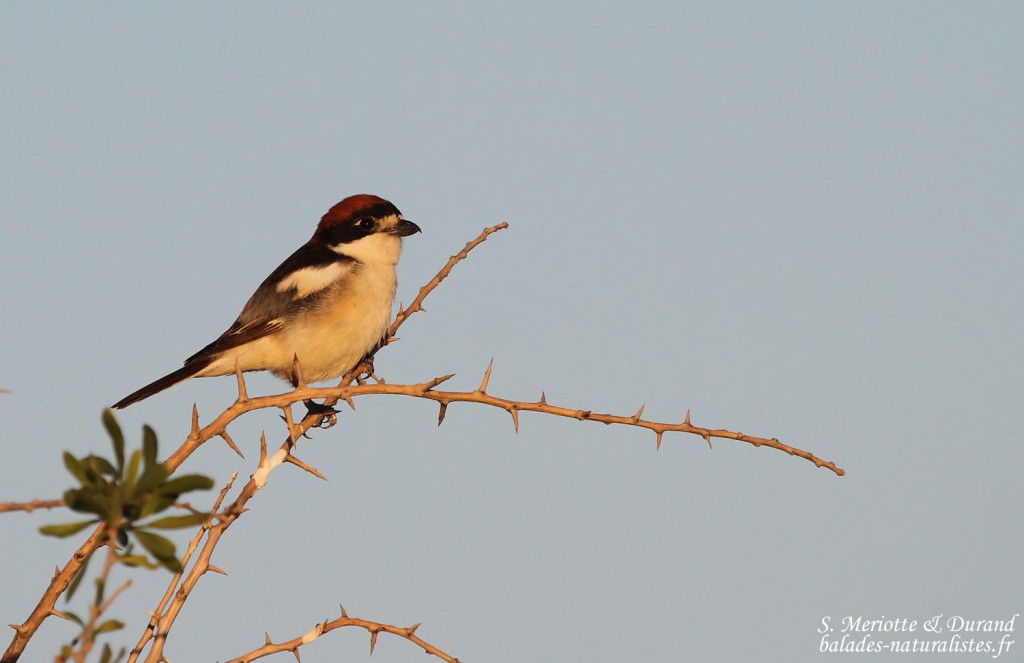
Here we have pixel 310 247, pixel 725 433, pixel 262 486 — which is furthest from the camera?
pixel 310 247

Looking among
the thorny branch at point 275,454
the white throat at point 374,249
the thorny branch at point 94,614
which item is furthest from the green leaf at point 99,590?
the white throat at point 374,249

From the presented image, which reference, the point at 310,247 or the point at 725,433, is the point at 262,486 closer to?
the point at 725,433

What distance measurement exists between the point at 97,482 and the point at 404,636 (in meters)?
1.65

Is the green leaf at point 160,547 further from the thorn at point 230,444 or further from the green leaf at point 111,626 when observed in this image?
the thorn at point 230,444

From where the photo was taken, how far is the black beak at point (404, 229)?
25.6 ft

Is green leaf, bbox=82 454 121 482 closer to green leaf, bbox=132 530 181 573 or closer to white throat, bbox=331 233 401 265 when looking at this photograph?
green leaf, bbox=132 530 181 573

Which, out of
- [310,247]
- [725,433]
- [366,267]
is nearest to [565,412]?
[725,433]

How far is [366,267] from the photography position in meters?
7.46

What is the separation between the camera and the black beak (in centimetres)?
782

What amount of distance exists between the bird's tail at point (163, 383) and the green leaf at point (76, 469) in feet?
15.9

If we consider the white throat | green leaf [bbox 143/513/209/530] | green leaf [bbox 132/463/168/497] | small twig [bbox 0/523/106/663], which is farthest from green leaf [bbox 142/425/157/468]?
the white throat

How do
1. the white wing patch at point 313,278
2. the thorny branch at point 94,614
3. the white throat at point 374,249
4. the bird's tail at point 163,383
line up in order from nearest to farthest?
the thorny branch at point 94,614 → the bird's tail at point 163,383 → the white wing patch at point 313,278 → the white throat at point 374,249

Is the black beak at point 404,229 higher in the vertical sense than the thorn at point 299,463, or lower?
higher

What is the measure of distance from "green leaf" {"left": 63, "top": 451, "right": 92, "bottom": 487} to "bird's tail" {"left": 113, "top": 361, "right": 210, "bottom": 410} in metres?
4.86
